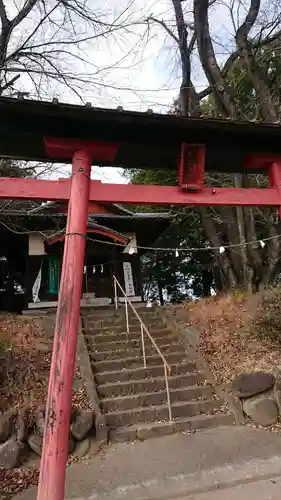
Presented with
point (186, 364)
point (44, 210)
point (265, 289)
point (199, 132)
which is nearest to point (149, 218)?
point (44, 210)

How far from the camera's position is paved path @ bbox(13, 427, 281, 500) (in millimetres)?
4289

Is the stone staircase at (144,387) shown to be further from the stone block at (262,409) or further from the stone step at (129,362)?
the stone block at (262,409)

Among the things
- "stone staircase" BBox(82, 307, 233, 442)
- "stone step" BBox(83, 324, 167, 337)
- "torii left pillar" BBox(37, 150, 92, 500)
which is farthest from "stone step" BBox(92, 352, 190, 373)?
"torii left pillar" BBox(37, 150, 92, 500)

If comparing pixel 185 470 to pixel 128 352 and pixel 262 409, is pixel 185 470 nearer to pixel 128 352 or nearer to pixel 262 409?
pixel 262 409

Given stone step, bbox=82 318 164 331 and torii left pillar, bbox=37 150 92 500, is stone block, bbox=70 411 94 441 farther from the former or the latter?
stone step, bbox=82 318 164 331

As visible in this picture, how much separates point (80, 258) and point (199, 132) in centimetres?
197

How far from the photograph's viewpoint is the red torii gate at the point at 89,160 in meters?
3.27

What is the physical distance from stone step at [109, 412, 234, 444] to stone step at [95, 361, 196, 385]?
133cm

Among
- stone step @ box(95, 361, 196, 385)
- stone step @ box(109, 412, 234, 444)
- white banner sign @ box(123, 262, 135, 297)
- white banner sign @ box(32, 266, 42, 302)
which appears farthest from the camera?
white banner sign @ box(123, 262, 135, 297)

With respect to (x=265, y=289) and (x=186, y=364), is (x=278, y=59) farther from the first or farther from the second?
(x=186, y=364)

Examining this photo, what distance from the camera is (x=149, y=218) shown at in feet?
45.1

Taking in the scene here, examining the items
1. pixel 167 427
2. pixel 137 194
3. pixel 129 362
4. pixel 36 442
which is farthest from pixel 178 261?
pixel 137 194

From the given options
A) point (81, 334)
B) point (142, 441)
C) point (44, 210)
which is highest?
point (44, 210)

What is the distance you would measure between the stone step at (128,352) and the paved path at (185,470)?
2.58m
